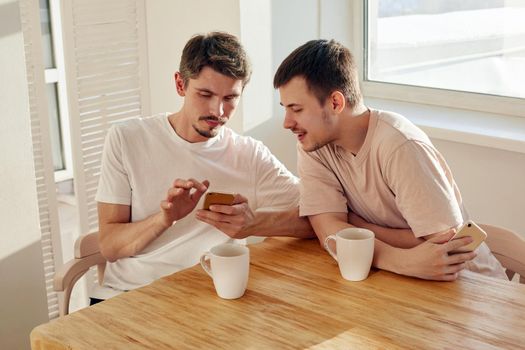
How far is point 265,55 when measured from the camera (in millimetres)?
2953

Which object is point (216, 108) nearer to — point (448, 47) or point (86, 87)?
point (86, 87)

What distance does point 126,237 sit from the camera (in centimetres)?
212

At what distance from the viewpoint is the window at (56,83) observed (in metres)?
4.05

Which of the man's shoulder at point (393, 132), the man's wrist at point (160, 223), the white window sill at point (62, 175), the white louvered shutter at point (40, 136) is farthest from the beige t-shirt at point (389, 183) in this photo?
the white window sill at point (62, 175)

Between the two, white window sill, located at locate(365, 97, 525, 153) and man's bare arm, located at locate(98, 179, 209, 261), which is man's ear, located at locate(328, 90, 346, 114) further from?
white window sill, located at locate(365, 97, 525, 153)

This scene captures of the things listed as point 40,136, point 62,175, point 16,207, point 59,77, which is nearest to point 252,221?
point 16,207

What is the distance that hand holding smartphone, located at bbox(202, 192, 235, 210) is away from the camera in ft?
6.22

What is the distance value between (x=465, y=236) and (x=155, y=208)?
842mm

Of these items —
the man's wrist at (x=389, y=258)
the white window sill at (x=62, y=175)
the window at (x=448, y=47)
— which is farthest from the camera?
the white window sill at (x=62, y=175)

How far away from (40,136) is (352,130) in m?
1.45

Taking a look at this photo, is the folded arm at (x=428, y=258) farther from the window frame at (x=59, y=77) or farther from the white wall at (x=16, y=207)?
the window frame at (x=59, y=77)

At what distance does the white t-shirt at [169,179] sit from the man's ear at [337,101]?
0.29 meters

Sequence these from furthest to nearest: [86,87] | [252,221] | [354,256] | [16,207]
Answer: [86,87], [16,207], [252,221], [354,256]

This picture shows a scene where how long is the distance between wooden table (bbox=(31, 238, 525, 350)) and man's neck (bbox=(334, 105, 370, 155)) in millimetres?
342
